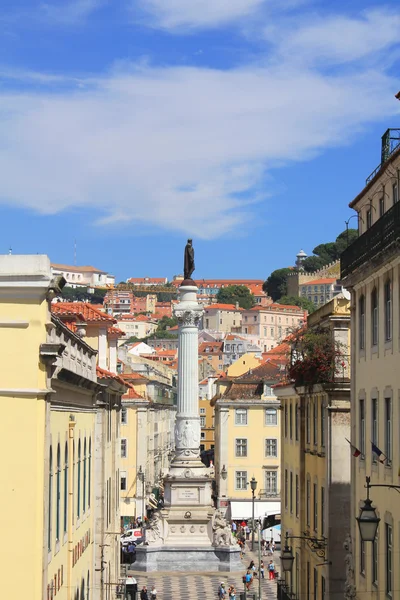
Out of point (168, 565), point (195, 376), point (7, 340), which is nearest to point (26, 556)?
point (7, 340)

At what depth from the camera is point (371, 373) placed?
26938mm

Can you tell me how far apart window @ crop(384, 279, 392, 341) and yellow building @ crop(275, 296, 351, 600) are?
7.99 meters

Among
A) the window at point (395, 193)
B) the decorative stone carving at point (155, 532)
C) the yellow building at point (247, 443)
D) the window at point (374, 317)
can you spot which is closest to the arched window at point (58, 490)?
the window at point (374, 317)

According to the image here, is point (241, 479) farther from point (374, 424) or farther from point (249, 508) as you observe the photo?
point (374, 424)

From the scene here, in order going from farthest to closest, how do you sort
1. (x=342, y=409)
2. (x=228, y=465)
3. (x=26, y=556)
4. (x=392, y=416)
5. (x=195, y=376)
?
(x=228, y=465) < (x=195, y=376) < (x=342, y=409) < (x=392, y=416) < (x=26, y=556)

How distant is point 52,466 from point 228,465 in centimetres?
6333

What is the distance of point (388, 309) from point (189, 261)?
1978 inches

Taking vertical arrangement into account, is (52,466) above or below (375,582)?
above

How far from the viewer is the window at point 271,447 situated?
285 feet

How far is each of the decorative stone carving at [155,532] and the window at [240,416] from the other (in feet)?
78.6

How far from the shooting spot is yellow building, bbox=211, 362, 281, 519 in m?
86.6

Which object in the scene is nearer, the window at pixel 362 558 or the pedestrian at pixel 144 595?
the window at pixel 362 558

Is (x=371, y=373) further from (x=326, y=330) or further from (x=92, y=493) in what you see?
(x=92, y=493)

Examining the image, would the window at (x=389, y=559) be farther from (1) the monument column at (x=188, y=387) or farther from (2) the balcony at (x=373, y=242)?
(1) the monument column at (x=188, y=387)
